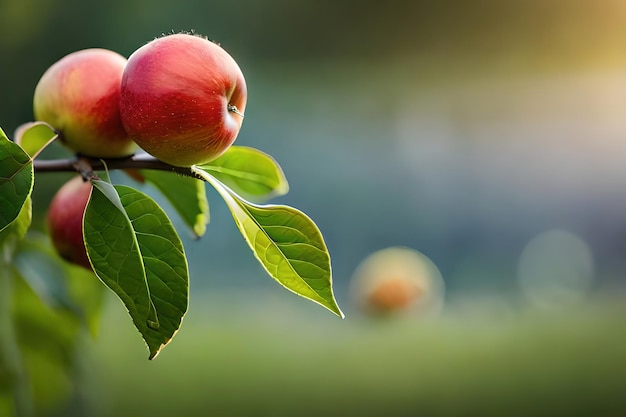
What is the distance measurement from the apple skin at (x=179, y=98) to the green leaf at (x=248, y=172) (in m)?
0.10

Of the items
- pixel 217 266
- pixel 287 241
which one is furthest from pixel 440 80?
pixel 287 241

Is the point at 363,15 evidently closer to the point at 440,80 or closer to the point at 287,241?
the point at 440,80

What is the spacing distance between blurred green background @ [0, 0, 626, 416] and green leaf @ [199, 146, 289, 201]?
1164 millimetres

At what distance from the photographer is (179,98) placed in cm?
30

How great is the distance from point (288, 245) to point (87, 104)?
128 millimetres

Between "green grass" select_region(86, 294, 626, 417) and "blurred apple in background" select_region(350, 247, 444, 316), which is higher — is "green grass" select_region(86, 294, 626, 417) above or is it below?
below

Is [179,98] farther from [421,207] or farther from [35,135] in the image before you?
[421,207]

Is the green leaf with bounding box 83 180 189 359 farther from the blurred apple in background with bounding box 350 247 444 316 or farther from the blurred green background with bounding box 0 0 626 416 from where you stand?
the blurred apple in background with bounding box 350 247 444 316

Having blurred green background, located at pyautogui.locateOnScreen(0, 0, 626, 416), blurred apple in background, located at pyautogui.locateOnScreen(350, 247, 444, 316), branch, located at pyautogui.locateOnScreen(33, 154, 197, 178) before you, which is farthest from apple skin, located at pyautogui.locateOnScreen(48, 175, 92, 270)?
blurred apple in background, located at pyautogui.locateOnScreen(350, 247, 444, 316)

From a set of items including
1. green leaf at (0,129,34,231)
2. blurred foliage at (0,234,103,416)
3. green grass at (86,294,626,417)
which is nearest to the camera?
green leaf at (0,129,34,231)

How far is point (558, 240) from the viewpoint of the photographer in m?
3.07

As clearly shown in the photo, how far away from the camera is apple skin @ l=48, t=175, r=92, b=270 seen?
0.38 metres

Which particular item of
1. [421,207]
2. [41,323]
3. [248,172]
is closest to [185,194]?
[248,172]

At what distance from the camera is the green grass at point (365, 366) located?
1.78 meters
